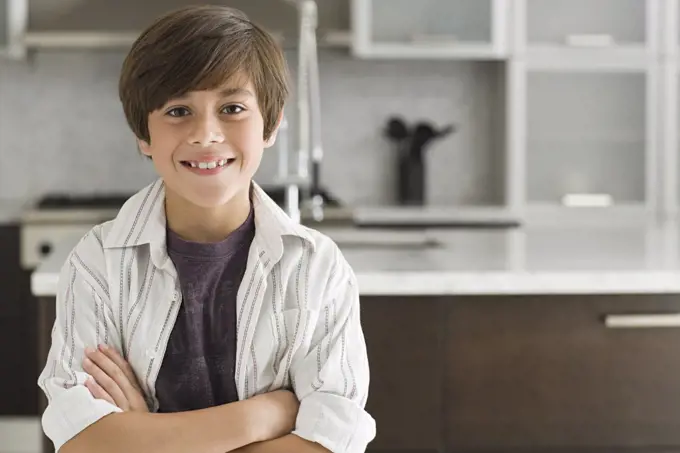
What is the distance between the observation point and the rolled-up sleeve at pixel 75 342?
45.6 inches

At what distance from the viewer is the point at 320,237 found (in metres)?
1.28

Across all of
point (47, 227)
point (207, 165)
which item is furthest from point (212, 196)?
point (47, 227)

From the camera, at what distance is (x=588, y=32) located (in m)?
3.94

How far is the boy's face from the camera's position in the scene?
1.12 metres

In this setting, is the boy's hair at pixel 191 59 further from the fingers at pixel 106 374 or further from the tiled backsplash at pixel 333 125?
the tiled backsplash at pixel 333 125

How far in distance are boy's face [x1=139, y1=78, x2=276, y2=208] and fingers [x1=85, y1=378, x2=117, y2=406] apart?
0.82ft

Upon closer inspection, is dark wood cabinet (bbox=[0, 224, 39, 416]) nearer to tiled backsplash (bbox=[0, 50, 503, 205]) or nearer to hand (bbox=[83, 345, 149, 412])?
tiled backsplash (bbox=[0, 50, 503, 205])

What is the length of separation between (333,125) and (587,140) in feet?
3.42

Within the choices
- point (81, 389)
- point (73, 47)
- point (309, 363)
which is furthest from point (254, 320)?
point (73, 47)

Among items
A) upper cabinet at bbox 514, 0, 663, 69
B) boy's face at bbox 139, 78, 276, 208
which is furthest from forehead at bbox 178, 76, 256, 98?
upper cabinet at bbox 514, 0, 663, 69

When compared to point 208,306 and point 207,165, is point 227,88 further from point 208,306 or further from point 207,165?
point 208,306

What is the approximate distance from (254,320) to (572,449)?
32.7 inches

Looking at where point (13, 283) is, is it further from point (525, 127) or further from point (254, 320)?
point (254, 320)

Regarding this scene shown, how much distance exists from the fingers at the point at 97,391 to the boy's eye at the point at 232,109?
357mm
